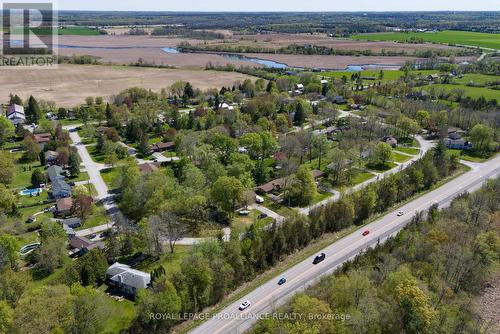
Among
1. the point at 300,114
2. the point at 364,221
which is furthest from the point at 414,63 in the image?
the point at 364,221

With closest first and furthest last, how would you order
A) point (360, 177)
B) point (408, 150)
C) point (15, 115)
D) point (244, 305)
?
point (244, 305), point (360, 177), point (408, 150), point (15, 115)

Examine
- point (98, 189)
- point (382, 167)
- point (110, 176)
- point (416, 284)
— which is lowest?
point (98, 189)

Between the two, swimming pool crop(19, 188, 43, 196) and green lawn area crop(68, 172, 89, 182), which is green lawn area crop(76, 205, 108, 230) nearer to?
swimming pool crop(19, 188, 43, 196)

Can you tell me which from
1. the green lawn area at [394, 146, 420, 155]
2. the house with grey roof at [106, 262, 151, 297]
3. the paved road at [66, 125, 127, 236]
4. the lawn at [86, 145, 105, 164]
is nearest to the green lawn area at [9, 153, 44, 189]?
the paved road at [66, 125, 127, 236]

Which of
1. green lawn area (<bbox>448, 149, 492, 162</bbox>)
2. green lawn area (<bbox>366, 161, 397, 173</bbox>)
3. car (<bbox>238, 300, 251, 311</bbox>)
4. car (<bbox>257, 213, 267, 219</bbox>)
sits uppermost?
green lawn area (<bbox>448, 149, 492, 162</bbox>)

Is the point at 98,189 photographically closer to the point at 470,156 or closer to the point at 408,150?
the point at 408,150

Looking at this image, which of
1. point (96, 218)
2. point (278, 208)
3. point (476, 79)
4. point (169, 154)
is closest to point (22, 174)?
point (96, 218)
